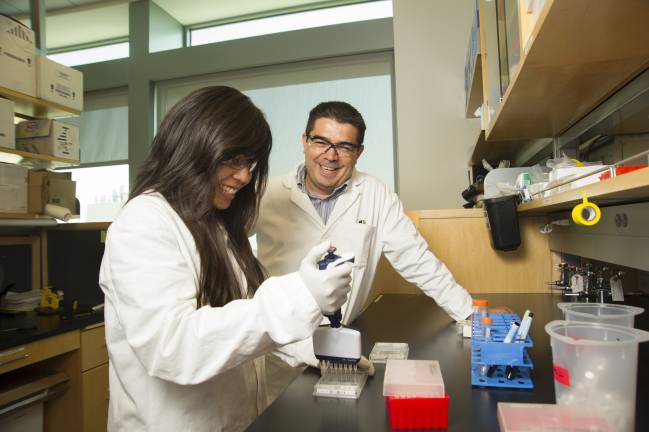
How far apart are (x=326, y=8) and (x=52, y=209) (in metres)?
2.65

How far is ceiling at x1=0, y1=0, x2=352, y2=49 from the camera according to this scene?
3811 mm

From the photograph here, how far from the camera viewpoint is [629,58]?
1.00m

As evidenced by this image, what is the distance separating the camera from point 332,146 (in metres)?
1.72

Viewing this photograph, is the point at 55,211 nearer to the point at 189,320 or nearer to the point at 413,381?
the point at 189,320

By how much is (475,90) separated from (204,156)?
1.85 metres

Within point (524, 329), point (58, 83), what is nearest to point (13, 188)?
point (58, 83)

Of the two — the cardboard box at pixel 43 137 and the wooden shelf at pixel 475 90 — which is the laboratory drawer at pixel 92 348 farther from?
the wooden shelf at pixel 475 90

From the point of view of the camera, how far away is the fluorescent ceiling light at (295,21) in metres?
3.60

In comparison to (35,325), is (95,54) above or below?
above

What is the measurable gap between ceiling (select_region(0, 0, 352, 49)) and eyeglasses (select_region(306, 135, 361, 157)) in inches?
96.3

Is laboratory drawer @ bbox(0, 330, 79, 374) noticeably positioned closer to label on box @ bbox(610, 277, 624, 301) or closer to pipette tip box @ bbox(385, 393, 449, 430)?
pipette tip box @ bbox(385, 393, 449, 430)

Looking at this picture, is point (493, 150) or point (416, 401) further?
point (493, 150)

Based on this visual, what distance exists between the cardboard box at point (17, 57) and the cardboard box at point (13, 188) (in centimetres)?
42

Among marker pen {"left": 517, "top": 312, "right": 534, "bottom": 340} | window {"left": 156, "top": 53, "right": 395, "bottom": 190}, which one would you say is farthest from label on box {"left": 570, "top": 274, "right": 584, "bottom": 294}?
window {"left": 156, "top": 53, "right": 395, "bottom": 190}
